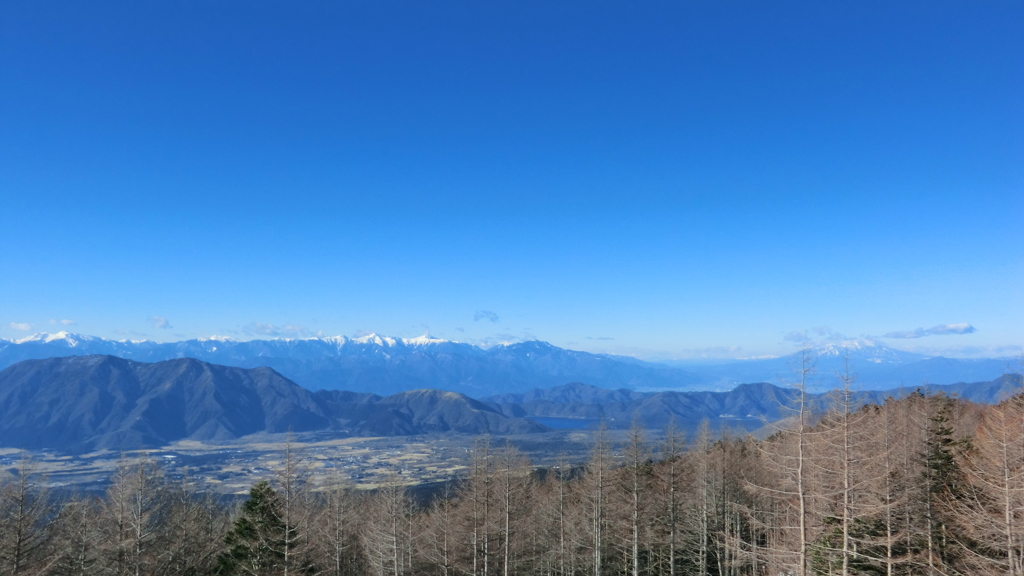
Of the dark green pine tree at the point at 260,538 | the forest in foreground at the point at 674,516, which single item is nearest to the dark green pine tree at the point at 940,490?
the forest in foreground at the point at 674,516

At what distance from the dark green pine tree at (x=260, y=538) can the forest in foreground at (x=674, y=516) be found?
0.33ft

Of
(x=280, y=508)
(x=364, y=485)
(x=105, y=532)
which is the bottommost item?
(x=364, y=485)

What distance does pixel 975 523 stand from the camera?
19766 mm

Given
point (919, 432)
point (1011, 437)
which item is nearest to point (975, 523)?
point (1011, 437)

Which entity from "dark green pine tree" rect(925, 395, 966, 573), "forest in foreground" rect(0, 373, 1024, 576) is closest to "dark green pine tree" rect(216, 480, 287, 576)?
"forest in foreground" rect(0, 373, 1024, 576)

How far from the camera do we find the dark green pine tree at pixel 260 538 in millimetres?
30094

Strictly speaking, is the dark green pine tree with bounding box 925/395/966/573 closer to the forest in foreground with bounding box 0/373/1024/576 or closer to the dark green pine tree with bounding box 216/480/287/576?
the forest in foreground with bounding box 0/373/1024/576

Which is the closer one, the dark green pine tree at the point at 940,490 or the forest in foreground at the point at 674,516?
the forest in foreground at the point at 674,516

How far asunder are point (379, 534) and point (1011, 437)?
3914cm

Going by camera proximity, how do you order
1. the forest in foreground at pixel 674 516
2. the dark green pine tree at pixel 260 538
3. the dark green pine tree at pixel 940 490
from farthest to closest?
the dark green pine tree at pixel 260 538
the dark green pine tree at pixel 940 490
the forest in foreground at pixel 674 516

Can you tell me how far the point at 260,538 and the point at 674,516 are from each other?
96.3ft

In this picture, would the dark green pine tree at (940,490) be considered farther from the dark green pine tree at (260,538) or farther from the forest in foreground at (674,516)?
the dark green pine tree at (260,538)

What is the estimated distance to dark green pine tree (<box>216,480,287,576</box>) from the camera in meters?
30.1

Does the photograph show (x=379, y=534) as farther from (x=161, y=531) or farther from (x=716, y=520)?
(x=716, y=520)
